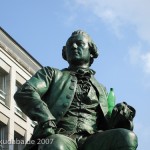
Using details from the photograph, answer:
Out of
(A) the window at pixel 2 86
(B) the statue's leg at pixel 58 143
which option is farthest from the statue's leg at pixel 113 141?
(A) the window at pixel 2 86

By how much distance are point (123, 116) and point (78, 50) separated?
1232 millimetres

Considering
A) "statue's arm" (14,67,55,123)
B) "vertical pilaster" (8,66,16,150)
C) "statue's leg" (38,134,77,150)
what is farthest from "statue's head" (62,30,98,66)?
"vertical pilaster" (8,66,16,150)

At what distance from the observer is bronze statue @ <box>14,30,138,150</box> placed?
8.62 meters

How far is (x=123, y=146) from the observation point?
8516mm

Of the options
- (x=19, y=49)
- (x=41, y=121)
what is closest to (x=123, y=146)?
(x=41, y=121)

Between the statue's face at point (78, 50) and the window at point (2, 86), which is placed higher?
the window at point (2, 86)

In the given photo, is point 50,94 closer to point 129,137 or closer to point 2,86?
point 129,137

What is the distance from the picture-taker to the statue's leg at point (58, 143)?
27.6ft

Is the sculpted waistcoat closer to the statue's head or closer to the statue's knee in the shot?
the statue's head

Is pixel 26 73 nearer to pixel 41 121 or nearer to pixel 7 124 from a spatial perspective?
pixel 7 124

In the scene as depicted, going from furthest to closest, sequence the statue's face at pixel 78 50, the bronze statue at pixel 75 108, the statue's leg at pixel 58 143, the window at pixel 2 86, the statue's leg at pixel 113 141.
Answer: the window at pixel 2 86, the statue's face at pixel 78 50, the bronze statue at pixel 75 108, the statue's leg at pixel 113 141, the statue's leg at pixel 58 143

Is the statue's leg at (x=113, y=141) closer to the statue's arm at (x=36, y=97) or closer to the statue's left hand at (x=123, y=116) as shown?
the statue's left hand at (x=123, y=116)

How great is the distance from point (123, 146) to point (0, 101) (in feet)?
119

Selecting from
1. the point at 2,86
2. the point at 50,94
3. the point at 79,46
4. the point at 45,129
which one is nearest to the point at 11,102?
the point at 2,86
